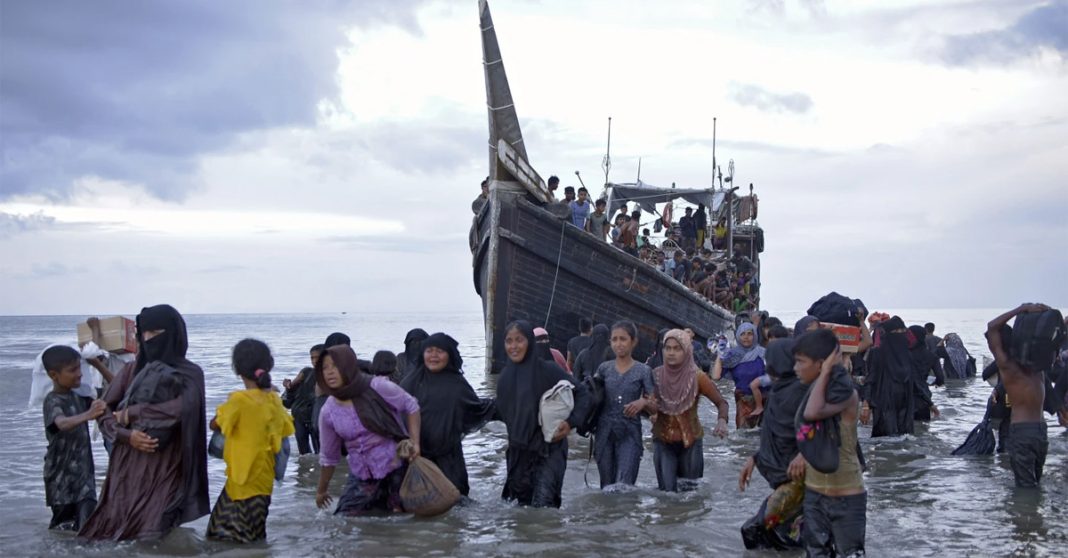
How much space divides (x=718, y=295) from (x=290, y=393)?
1547cm

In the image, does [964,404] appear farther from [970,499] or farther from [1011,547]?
[1011,547]

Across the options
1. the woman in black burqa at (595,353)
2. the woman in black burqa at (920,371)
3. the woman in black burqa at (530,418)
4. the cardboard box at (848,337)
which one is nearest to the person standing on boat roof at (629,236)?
the woman in black burqa at (920,371)

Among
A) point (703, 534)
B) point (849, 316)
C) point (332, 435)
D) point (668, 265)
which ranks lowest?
point (703, 534)

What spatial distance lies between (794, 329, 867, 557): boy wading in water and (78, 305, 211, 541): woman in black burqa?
298 cm

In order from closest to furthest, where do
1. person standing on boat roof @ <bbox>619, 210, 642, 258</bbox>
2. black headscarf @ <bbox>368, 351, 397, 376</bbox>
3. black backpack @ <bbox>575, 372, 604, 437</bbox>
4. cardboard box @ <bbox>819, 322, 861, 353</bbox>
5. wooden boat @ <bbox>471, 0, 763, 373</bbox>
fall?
1. black backpack @ <bbox>575, 372, 604, 437</bbox>
2. black headscarf @ <bbox>368, 351, 397, 376</bbox>
3. cardboard box @ <bbox>819, 322, 861, 353</bbox>
4. wooden boat @ <bbox>471, 0, 763, 373</bbox>
5. person standing on boat roof @ <bbox>619, 210, 642, 258</bbox>

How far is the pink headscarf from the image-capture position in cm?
667

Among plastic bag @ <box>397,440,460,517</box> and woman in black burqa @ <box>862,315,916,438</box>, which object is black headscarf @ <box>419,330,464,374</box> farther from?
woman in black burqa @ <box>862,315,916,438</box>

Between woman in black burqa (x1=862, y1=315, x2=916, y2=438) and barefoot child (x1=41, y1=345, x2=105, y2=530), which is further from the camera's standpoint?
woman in black burqa (x1=862, y1=315, x2=916, y2=438)

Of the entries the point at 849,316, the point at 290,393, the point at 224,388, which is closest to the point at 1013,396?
the point at 849,316

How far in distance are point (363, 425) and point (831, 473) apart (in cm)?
258

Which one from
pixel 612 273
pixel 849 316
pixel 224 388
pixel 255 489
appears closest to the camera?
pixel 255 489

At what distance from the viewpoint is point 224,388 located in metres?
19.7

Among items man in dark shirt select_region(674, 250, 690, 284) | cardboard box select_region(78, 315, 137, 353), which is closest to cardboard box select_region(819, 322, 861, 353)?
cardboard box select_region(78, 315, 137, 353)

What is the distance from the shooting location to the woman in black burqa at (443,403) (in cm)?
608
